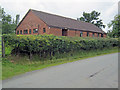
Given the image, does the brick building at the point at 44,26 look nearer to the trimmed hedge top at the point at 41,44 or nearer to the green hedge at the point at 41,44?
the trimmed hedge top at the point at 41,44

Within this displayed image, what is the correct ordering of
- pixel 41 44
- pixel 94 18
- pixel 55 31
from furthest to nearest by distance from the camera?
pixel 94 18
pixel 55 31
pixel 41 44

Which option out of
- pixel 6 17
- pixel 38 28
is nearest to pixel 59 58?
pixel 38 28

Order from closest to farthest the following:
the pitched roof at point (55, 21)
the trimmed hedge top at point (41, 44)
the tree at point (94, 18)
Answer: the trimmed hedge top at point (41, 44) → the pitched roof at point (55, 21) → the tree at point (94, 18)

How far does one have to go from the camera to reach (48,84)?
185 inches

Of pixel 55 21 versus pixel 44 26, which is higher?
pixel 55 21

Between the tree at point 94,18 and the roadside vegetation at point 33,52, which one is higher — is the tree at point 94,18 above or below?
above

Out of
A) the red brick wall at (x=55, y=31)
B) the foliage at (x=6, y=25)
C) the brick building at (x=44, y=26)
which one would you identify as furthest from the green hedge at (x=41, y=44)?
the foliage at (x=6, y=25)

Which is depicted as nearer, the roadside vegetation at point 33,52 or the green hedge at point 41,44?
the roadside vegetation at point 33,52

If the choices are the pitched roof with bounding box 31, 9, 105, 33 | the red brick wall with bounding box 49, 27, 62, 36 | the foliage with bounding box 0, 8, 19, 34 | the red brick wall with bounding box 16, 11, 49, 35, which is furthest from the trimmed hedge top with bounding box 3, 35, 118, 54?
the foliage with bounding box 0, 8, 19, 34

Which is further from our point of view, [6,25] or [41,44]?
[6,25]

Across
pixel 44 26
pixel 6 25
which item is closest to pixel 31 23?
pixel 44 26

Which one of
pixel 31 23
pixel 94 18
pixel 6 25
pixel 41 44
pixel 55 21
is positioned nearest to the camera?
pixel 41 44

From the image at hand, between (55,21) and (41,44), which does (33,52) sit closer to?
(41,44)

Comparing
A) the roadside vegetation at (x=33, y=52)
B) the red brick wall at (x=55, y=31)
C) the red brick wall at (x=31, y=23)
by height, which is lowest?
the roadside vegetation at (x=33, y=52)
